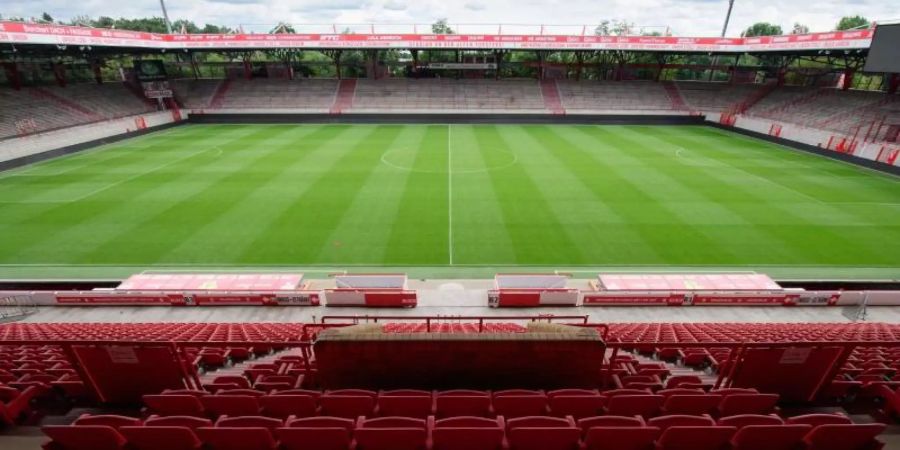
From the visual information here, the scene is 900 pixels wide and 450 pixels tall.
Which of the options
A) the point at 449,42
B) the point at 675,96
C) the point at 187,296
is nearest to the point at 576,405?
the point at 187,296

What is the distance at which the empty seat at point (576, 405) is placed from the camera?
5.12 metres

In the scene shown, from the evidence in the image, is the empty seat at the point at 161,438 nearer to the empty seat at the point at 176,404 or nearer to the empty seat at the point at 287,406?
the empty seat at the point at 176,404

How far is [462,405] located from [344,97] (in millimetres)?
50417

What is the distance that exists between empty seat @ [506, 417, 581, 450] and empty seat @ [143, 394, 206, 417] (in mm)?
3674

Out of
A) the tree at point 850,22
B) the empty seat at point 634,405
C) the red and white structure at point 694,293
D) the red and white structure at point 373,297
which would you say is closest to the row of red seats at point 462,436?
the empty seat at point 634,405

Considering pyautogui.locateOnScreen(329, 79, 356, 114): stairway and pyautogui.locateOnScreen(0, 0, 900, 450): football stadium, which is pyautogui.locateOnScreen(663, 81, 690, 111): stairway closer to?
pyautogui.locateOnScreen(0, 0, 900, 450): football stadium

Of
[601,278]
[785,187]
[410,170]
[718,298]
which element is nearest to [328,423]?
[601,278]

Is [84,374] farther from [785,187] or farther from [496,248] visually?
[785,187]

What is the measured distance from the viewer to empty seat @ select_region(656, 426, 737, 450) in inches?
169

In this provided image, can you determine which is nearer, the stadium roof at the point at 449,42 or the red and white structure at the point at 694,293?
the red and white structure at the point at 694,293

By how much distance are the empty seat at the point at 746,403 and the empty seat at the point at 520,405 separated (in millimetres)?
2176

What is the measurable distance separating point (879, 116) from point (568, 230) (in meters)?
33.6

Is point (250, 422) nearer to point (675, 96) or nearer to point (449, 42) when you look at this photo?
point (449, 42)

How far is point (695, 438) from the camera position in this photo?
→ 4.35m
